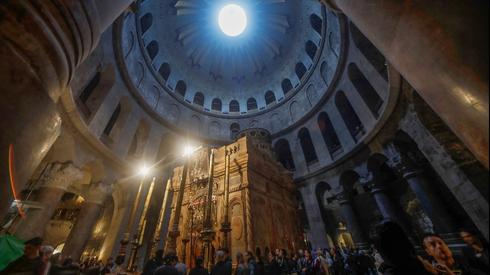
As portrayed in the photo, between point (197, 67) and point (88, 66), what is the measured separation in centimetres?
1439

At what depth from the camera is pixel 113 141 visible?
1253 cm

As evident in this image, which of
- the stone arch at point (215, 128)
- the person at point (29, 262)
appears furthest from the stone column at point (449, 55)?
the stone arch at point (215, 128)

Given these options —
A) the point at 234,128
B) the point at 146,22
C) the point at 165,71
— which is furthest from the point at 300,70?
the point at 146,22

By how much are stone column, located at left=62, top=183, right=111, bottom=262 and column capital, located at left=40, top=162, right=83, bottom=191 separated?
6.15ft

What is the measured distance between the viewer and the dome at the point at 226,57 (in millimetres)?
16641

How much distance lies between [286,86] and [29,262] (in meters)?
22.8

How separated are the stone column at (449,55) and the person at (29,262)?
495cm

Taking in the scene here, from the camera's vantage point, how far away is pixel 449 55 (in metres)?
1.24

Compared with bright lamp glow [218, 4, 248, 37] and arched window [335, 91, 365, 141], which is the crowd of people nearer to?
arched window [335, 91, 365, 141]

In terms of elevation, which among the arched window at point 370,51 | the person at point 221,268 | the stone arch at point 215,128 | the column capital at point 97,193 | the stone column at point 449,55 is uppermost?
the stone arch at point 215,128

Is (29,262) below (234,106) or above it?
below

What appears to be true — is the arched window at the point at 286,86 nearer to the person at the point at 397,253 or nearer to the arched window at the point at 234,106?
the arched window at the point at 234,106

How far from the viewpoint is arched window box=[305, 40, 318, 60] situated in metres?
19.5

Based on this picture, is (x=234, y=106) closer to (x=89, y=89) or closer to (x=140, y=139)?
(x=140, y=139)
